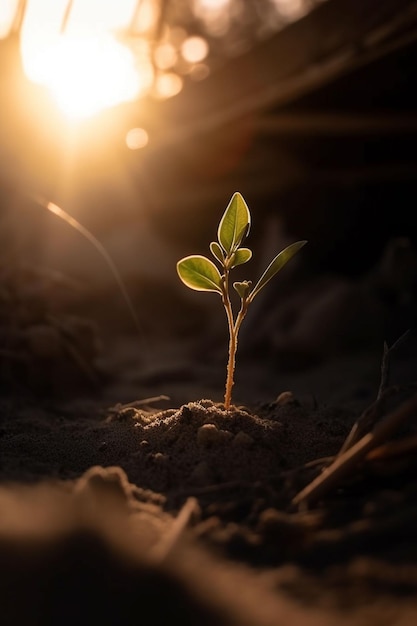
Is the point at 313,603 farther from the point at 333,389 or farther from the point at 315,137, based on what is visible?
the point at 315,137

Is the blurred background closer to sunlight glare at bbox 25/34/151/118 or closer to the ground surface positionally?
sunlight glare at bbox 25/34/151/118

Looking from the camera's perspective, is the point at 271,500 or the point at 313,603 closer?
the point at 313,603

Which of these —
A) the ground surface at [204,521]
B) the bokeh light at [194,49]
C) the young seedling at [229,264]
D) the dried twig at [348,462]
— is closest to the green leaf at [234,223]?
the young seedling at [229,264]

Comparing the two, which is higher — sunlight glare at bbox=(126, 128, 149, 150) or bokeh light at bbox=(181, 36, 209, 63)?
bokeh light at bbox=(181, 36, 209, 63)

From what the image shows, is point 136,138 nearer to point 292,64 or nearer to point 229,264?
point 292,64

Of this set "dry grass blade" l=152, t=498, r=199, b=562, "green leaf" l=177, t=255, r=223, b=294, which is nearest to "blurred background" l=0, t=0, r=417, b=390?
"green leaf" l=177, t=255, r=223, b=294

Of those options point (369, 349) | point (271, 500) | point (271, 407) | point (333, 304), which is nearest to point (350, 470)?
point (271, 500)
